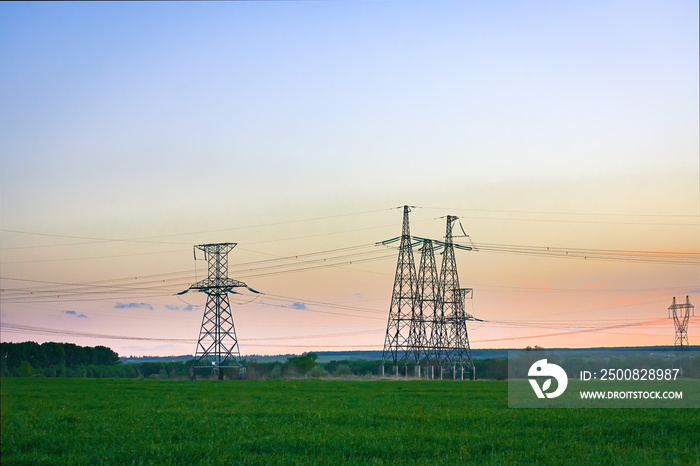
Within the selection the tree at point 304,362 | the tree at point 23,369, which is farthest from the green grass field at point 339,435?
the tree at point 304,362

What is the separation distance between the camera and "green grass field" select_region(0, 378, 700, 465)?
1823 centimetres

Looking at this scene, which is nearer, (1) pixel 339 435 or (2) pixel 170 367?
(1) pixel 339 435

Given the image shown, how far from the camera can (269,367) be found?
93250 mm

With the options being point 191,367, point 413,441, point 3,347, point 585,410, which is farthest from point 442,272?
point 3,347

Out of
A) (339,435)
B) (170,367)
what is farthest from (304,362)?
(339,435)

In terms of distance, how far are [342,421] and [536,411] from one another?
8218 millimetres

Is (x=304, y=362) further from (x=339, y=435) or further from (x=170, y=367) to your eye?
(x=339, y=435)

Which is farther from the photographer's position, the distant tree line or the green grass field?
the distant tree line

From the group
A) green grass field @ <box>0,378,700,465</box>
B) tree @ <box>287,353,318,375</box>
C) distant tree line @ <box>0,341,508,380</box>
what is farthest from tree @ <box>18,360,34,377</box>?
tree @ <box>287,353,318,375</box>

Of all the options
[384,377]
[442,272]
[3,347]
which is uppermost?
[442,272]

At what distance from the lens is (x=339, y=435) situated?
21672 mm

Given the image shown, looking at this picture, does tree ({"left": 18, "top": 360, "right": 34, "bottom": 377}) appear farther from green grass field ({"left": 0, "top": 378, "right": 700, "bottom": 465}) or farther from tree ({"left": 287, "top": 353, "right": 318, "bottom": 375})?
tree ({"left": 287, "top": 353, "right": 318, "bottom": 375})

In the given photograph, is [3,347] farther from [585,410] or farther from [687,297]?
[687,297]

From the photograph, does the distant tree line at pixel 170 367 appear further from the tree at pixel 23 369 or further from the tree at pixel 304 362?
the tree at pixel 23 369
